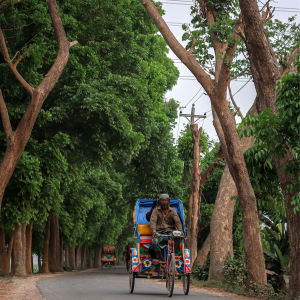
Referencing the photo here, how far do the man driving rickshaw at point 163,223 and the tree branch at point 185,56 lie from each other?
354 cm

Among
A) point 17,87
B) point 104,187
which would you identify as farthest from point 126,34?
point 104,187

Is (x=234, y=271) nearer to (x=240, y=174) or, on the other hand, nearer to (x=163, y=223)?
(x=240, y=174)

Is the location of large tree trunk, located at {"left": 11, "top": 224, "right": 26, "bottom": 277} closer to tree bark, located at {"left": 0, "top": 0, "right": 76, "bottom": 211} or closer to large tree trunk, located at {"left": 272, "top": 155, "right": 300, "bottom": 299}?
tree bark, located at {"left": 0, "top": 0, "right": 76, "bottom": 211}

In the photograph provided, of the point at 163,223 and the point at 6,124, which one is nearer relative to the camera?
the point at 163,223

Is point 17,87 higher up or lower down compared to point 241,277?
higher up

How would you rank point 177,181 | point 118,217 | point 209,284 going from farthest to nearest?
point 118,217 → point 177,181 → point 209,284

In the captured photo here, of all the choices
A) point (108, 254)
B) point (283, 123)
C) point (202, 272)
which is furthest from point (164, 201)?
point (108, 254)

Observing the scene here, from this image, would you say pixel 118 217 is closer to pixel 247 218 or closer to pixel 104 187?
pixel 104 187

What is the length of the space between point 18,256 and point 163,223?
1321 cm

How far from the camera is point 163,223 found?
10477 mm

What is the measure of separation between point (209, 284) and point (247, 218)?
3470 millimetres

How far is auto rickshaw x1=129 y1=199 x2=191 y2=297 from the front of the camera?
9734 millimetres

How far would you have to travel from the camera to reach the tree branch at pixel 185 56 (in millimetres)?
12406

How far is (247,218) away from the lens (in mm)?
11859
